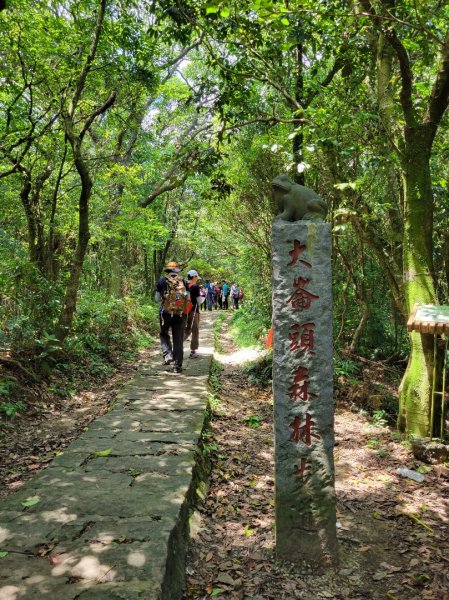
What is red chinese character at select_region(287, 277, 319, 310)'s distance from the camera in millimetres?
3357

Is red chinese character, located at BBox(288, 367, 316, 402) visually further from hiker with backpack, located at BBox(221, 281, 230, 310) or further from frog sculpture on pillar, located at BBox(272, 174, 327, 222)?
hiker with backpack, located at BBox(221, 281, 230, 310)

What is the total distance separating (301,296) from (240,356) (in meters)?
8.30

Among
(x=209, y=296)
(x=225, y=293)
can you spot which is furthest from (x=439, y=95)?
(x=225, y=293)

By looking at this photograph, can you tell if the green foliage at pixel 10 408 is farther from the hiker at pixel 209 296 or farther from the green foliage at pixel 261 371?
the hiker at pixel 209 296

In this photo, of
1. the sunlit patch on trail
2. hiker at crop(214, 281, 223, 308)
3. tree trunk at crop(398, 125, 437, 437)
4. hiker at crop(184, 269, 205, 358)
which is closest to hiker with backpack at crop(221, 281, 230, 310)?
hiker at crop(214, 281, 223, 308)

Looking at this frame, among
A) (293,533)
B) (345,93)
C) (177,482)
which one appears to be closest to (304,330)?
(293,533)

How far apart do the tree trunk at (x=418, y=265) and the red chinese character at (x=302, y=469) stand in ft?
10.8

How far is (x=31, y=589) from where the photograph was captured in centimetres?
249

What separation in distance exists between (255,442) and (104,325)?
5339 mm

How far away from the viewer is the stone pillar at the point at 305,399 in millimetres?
3334

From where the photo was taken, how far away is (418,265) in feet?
20.1

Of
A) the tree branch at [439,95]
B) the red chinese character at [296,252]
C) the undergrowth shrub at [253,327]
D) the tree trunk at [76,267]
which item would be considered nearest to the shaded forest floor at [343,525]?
the red chinese character at [296,252]

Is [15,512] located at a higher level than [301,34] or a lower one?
lower

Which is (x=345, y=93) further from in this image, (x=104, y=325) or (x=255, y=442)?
(x=104, y=325)
